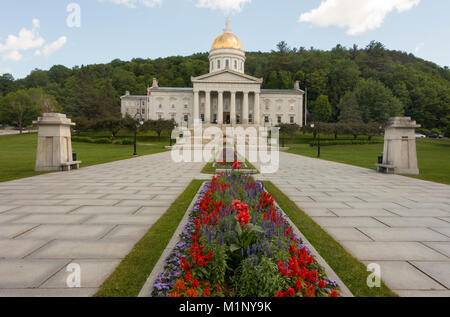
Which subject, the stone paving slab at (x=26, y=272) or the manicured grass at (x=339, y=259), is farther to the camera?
the stone paving slab at (x=26, y=272)

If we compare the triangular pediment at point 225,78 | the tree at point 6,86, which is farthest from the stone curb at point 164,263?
the tree at point 6,86

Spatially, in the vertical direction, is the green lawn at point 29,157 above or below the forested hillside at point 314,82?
below

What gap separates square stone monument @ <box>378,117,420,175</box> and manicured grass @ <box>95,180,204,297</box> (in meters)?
12.2

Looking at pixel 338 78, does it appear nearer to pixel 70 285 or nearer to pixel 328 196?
pixel 328 196

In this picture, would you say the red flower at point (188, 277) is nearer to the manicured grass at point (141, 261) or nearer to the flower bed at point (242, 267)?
the flower bed at point (242, 267)

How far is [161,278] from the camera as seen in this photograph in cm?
314

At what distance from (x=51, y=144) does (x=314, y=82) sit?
90.7 meters

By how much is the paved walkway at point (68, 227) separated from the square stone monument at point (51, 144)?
11.2 feet

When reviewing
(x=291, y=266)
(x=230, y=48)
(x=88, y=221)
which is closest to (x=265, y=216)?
(x=291, y=266)

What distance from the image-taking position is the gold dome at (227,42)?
238 feet

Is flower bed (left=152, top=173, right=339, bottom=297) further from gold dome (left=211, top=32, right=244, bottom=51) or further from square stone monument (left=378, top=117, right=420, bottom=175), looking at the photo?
gold dome (left=211, top=32, right=244, bottom=51)

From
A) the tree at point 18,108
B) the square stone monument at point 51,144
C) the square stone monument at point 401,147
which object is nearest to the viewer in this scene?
the square stone monument at point 51,144

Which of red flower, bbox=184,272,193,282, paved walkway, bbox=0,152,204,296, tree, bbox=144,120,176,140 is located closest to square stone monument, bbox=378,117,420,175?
paved walkway, bbox=0,152,204,296

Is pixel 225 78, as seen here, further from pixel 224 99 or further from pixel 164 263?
pixel 164 263
